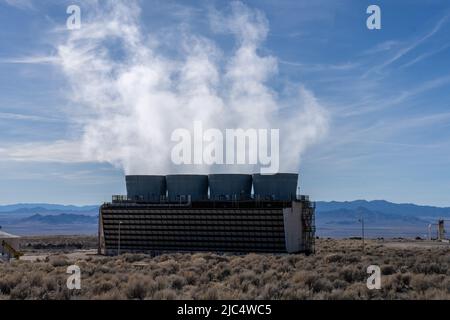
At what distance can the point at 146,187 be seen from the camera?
78250 mm

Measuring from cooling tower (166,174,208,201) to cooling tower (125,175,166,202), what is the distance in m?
2.73

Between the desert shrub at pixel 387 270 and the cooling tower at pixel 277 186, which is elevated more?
the cooling tower at pixel 277 186

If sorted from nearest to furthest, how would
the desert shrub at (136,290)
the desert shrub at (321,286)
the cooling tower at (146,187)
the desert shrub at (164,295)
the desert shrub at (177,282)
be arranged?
the desert shrub at (164,295), the desert shrub at (136,290), the desert shrub at (321,286), the desert shrub at (177,282), the cooling tower at (146,187)

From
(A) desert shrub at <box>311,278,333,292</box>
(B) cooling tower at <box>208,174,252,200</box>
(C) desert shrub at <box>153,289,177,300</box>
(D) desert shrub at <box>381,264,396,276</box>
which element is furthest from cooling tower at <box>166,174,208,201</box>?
(C) desert shrub at <box>153,289,177,300</box>

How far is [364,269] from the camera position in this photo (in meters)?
32.6

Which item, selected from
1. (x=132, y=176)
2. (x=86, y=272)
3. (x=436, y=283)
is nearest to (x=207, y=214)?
(x=132, y=176)

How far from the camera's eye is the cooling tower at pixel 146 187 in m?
78.0

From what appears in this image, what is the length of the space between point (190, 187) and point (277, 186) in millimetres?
11921

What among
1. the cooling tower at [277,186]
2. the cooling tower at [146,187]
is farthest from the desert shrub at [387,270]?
the cooling tower at [146,187]

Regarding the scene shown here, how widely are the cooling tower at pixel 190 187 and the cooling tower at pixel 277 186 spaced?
25.6 ft

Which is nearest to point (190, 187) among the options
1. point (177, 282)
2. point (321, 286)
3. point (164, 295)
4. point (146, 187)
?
point (146, 187)
